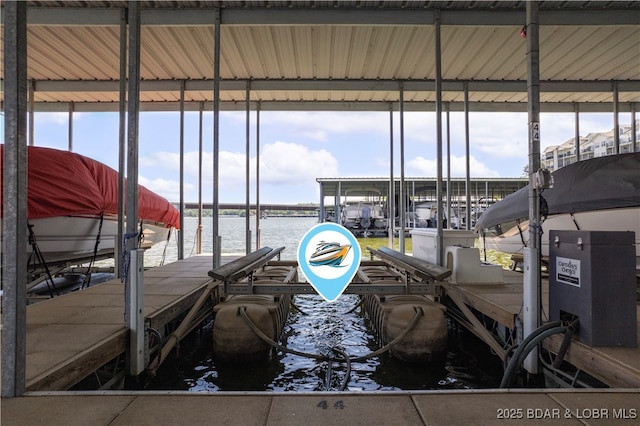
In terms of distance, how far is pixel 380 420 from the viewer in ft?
6.51

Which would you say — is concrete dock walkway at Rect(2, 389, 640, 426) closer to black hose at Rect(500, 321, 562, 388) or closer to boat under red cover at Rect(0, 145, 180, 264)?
black hose at Rect(500, 321, 562, 388)

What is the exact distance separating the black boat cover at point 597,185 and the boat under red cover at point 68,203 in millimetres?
6298

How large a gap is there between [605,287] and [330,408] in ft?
7.38

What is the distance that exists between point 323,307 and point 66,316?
410 cm

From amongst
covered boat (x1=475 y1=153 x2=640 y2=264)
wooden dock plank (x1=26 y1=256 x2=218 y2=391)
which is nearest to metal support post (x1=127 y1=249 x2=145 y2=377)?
wooden dock plank (x1=26 y1=256 x2=218 y2=391)

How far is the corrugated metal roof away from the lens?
5.96 metres

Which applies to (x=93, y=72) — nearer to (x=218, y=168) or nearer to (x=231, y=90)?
(x=231, y=90)

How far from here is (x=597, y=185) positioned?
17.6ft

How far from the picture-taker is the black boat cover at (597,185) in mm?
5061

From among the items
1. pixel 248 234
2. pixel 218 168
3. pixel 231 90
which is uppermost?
pixel 231 90

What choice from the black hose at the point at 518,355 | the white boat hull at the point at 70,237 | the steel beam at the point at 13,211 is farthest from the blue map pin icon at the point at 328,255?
the white boat hull at the point at 70,237

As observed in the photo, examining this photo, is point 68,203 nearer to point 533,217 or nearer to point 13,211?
point 13,211

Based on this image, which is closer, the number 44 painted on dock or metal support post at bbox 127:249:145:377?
the number 44 painted on dock

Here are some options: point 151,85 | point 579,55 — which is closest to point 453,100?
point 579,55
